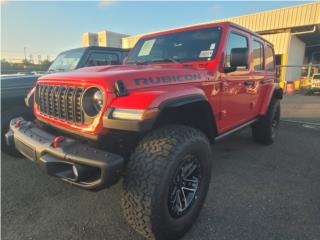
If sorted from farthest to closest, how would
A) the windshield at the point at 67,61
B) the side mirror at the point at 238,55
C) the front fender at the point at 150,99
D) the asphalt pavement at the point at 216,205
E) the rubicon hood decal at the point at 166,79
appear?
the windshield at the point at 67,61 → the side mirror at the point at 238,55 → the asphalt pavement at the point at 216,205 → the rubicon hood decal at the point at 166,79 → the front fender at the point at 150,99

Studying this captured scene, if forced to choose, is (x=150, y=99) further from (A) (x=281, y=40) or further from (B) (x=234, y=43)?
(A) (x=281, y=40)

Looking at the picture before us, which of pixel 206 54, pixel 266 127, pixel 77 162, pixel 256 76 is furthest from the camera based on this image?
pixel 266 127

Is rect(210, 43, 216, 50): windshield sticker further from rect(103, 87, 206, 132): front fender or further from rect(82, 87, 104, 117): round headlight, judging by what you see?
rect(82, 87, 104, 117): round headlight

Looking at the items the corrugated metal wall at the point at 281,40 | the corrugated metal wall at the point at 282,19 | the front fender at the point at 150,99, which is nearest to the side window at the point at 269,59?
the front fender at the point at 150,99

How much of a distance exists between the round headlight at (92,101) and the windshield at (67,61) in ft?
11.3

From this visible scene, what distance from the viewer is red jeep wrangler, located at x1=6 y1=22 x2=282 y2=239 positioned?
1621 mm

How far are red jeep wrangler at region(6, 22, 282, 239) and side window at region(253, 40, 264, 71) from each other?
92cm

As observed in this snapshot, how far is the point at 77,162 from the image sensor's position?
5.24ft

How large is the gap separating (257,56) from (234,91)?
1207mm

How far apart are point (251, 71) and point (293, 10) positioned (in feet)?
59.0

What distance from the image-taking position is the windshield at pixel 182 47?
8.95 feet

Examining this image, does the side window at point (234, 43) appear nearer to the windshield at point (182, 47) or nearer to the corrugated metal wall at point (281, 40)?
the windshield at point (182, 47)

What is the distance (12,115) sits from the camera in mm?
3316

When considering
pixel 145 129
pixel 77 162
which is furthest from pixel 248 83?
pixel 77 162
